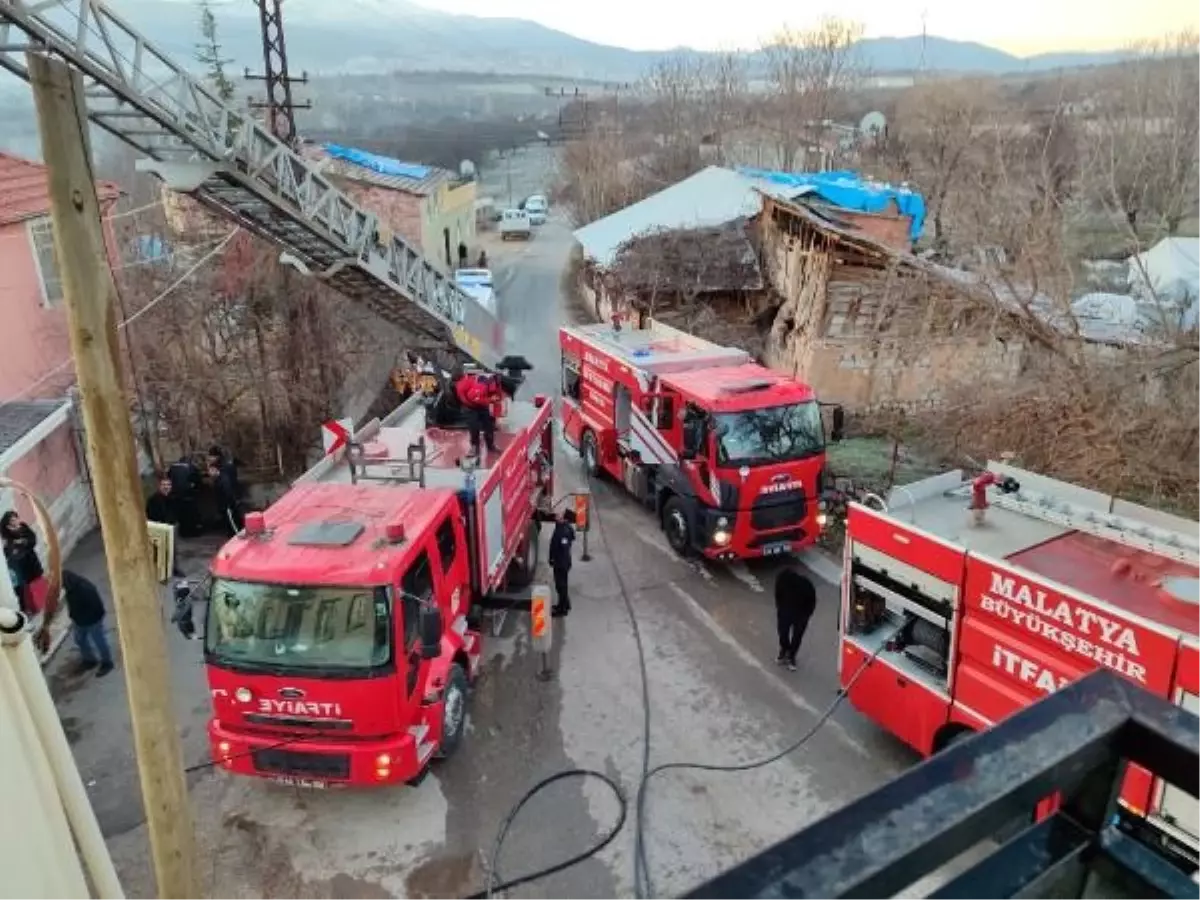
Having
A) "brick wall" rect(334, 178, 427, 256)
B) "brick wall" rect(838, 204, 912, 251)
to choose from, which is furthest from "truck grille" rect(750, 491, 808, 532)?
"brick wall" rect(334, 178, 427, 256)

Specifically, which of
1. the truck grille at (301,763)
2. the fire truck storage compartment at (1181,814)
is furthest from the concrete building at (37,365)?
the fire truck storage compartment at (1181,814)

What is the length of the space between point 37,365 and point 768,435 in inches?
438

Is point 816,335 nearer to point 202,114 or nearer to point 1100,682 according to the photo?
point 202,114

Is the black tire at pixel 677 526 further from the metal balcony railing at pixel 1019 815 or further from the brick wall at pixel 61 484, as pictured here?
the metal balcony railing at pixel 1019 815

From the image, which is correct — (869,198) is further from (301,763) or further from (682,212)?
(301,763)

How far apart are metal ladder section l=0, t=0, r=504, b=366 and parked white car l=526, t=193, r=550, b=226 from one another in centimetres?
4355

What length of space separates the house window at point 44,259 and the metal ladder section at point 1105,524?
13.6 meters

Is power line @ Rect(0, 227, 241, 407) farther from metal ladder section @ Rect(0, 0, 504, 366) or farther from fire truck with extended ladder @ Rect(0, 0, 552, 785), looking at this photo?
fire truck with extended ladder @ Rect(0, 0, 552, 785)

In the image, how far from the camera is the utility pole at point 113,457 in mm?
3771

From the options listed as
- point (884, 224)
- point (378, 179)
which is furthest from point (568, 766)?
point (378, 179)

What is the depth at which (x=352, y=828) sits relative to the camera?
7355mm

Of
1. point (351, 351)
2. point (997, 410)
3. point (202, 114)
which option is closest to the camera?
point (202, 114)

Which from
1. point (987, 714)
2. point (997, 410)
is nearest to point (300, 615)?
point (987, 714)

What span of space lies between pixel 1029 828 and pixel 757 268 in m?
21.5
